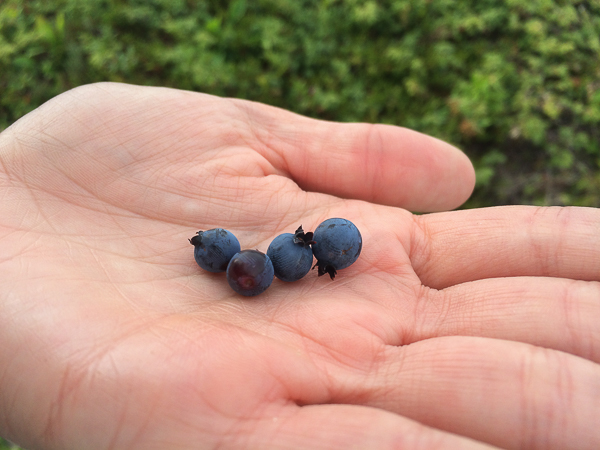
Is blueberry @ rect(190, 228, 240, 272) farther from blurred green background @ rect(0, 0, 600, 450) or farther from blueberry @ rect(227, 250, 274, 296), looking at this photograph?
blurred green background @ rect(0, 0, 600, 450)

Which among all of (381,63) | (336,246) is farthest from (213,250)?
(381,63)

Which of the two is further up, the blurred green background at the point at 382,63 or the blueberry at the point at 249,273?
the blurred green background at the point at 382,63

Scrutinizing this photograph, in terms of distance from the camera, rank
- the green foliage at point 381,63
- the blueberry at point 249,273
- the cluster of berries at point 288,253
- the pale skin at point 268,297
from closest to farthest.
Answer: the pale skin at point 268,297, the blueberry at point 249,273, the cluster of berries at point 288,253, the green foliage at point 381,63

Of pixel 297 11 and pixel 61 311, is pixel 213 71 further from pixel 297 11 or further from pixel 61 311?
pixel 61 311

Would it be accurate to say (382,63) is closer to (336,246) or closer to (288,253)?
(336,246)

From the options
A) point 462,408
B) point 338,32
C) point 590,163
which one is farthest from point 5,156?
point 590,163

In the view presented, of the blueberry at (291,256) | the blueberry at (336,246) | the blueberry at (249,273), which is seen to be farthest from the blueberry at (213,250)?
the blueberry at (336,246)

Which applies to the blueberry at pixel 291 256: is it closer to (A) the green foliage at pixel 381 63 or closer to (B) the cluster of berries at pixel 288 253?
(B) the cluster of berries at pixel 288 253

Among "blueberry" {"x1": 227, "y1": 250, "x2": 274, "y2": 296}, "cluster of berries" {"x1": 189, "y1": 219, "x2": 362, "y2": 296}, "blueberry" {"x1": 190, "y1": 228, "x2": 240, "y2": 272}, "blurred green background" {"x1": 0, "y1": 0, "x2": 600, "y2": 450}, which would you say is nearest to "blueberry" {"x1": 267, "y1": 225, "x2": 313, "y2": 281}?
"cluster of berries" {"x1": 189, "y1": 219, "x2": 362, "y2": 296}
